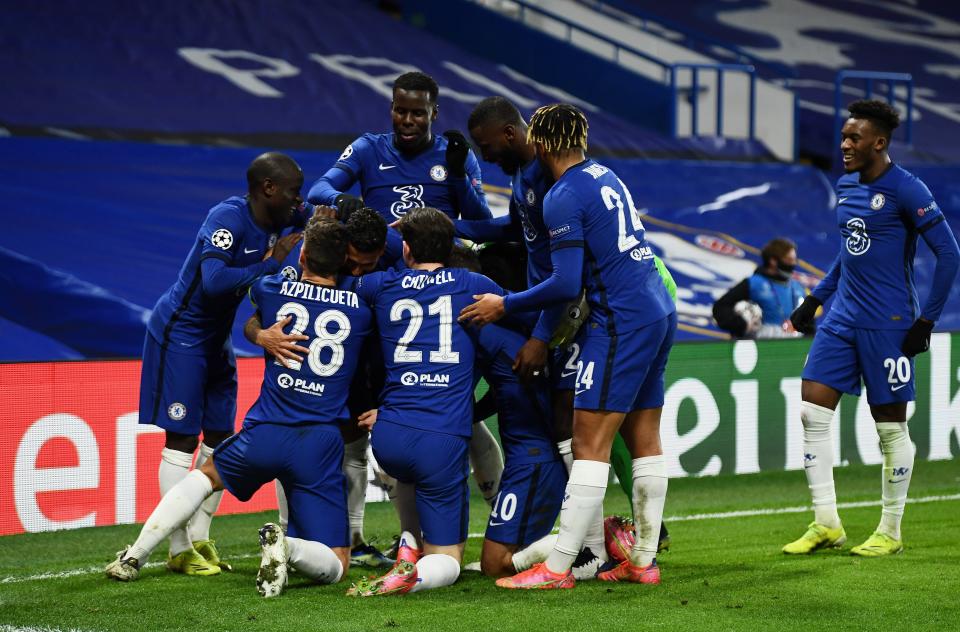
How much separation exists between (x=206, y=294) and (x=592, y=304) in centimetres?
181

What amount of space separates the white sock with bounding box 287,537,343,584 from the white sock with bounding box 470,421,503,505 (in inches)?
46.9

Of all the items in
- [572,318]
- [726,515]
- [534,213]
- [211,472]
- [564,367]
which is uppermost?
[534,213]

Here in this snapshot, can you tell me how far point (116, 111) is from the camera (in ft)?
45.6

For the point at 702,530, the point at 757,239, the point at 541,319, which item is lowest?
the point at 702,530

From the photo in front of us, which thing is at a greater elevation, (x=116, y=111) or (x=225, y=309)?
(x=116, y=111)

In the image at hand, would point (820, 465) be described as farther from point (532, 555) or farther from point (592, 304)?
Result: point (592, 304)

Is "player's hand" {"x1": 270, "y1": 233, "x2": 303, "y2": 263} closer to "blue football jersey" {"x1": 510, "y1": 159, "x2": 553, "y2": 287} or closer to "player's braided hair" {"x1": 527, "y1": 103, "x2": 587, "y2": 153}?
"blue football jersey" {"x1": 510, "y1": 159, "x2": 553, "y2": 287}

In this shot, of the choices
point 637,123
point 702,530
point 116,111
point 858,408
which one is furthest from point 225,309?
point 637,123

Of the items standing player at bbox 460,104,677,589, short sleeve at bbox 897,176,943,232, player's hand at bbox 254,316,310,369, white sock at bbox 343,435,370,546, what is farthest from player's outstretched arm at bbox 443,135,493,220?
short sleeve at bbox 897,176,943,232

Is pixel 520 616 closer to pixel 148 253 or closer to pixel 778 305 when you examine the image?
pixel 778 305

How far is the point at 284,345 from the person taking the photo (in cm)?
536

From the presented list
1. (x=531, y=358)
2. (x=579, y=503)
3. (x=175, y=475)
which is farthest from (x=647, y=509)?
(x=175, y=475)

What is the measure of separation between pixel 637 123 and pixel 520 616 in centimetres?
1376

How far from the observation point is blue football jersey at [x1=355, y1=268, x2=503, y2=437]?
5.44m
